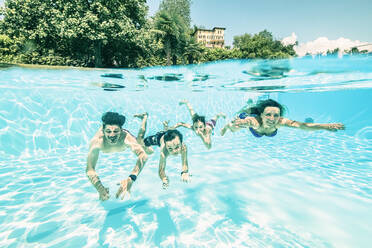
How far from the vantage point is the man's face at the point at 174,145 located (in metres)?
3.88

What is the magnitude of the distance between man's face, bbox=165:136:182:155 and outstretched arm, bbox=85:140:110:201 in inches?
52.3

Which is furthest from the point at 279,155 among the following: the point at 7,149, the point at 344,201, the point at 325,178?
the point at 7,149

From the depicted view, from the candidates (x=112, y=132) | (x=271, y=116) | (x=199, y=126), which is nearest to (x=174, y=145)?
(x=112, y=132)

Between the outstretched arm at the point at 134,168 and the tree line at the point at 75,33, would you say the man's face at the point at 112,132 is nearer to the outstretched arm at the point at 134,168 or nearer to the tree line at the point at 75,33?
the outstretched arm at the point at 134,168

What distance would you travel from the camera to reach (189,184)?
559 centimetres

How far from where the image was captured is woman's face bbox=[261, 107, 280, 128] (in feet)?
15.9

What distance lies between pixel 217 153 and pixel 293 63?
16.5ft

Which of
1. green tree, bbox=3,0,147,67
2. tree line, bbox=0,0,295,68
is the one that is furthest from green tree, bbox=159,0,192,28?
green tree, bbox=3,0,147,67

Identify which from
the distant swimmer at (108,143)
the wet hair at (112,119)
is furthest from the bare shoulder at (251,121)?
the wet hair at (112,119)

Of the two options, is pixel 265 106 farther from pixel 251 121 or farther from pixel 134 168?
pixel 134 168

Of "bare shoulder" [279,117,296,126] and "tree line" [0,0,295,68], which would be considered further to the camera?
"tree line" [0,0,295,68]

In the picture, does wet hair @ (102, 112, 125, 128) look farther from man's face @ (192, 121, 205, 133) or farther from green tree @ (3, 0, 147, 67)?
green tree @ (3, 0, 147, 67)

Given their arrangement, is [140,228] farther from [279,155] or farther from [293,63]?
[293,63]

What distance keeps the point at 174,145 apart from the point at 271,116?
2.58 m
